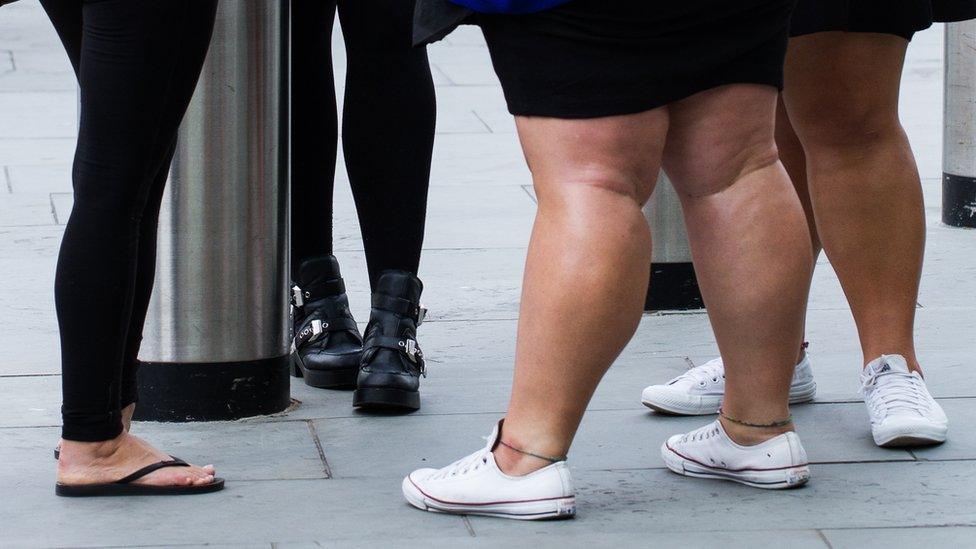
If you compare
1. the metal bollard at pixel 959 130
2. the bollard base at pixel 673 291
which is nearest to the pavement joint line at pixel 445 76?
the metal bollard at pixel 959 130

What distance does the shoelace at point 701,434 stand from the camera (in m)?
2.83

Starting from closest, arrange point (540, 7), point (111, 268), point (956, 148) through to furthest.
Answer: point (540, 7) → point (111, 268) → point (956, 148)

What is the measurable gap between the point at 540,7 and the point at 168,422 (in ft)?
4.07

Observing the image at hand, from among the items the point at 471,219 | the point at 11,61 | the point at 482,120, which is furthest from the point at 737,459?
the point at 11,61

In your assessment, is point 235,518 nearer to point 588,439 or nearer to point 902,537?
point 588,439

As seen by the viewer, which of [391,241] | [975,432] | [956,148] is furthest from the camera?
[956,148]

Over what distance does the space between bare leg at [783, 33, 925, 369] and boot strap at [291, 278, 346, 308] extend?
1.07 m

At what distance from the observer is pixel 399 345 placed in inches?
130

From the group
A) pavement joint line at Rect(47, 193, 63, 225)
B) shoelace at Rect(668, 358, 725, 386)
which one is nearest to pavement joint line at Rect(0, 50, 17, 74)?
pavement joint line at Rect(47, 193, 63, 225)

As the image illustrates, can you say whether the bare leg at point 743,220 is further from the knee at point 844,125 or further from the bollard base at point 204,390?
the bollard base at point 204,390

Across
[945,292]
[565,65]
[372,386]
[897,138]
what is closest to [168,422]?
[372,386]

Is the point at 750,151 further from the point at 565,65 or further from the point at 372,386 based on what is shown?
the point at 372,386

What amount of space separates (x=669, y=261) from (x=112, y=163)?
6.56ft

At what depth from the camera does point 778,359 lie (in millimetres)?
2721
